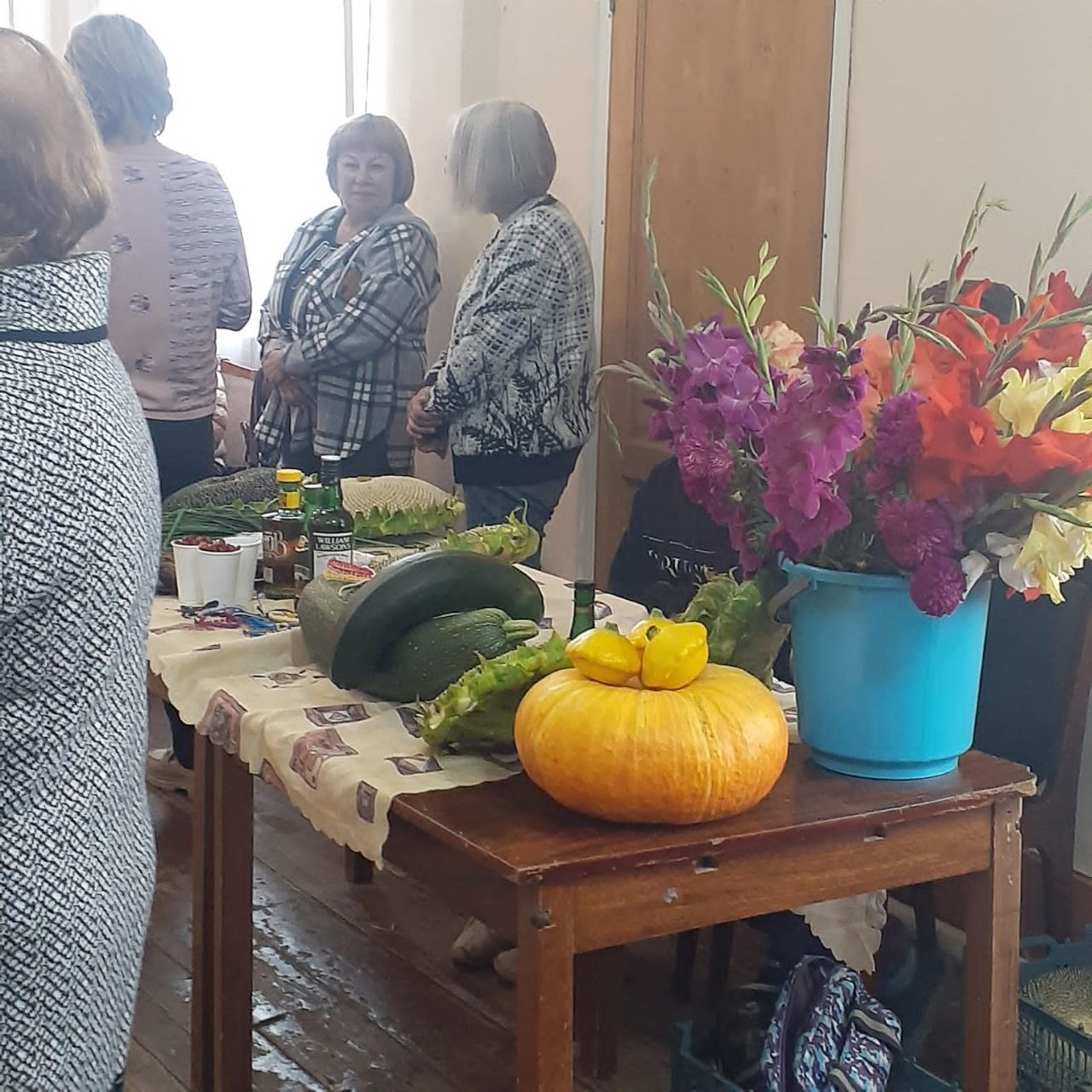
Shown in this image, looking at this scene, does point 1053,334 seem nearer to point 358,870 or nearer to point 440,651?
point 440,651

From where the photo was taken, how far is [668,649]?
4.24ft

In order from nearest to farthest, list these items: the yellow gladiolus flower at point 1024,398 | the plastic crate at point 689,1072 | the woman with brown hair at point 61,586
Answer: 1. the woman with brown hair at point 61,586
2. the yellow gladiolus flower at point 1024,398
3. the plastic crate at point 689,1072

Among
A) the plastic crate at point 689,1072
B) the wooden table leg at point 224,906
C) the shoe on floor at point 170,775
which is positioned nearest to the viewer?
the plastic crate at point 689,1072

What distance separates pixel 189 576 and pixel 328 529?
8.2 inches

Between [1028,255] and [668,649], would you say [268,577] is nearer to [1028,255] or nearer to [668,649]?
[668,649]

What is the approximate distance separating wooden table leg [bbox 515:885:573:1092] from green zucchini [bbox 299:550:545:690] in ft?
1.64

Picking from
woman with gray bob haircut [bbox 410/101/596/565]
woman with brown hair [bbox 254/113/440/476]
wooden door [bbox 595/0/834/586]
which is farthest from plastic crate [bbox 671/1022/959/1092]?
woman with brown hair [bbox 254/113/440/476]

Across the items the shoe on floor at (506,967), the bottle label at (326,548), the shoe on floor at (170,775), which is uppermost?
the bottle label at (326,548)

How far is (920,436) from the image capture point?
1269mm

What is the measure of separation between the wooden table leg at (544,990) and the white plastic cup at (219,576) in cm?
99

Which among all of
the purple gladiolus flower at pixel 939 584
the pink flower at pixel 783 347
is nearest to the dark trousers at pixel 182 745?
the pink flower at pixel 783 347

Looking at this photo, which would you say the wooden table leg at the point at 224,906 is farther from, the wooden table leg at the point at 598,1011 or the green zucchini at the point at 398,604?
the wooden table leg at the point at 598,1011

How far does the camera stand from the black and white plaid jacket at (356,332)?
361cm

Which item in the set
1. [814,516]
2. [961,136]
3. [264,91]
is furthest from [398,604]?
[264,91]
